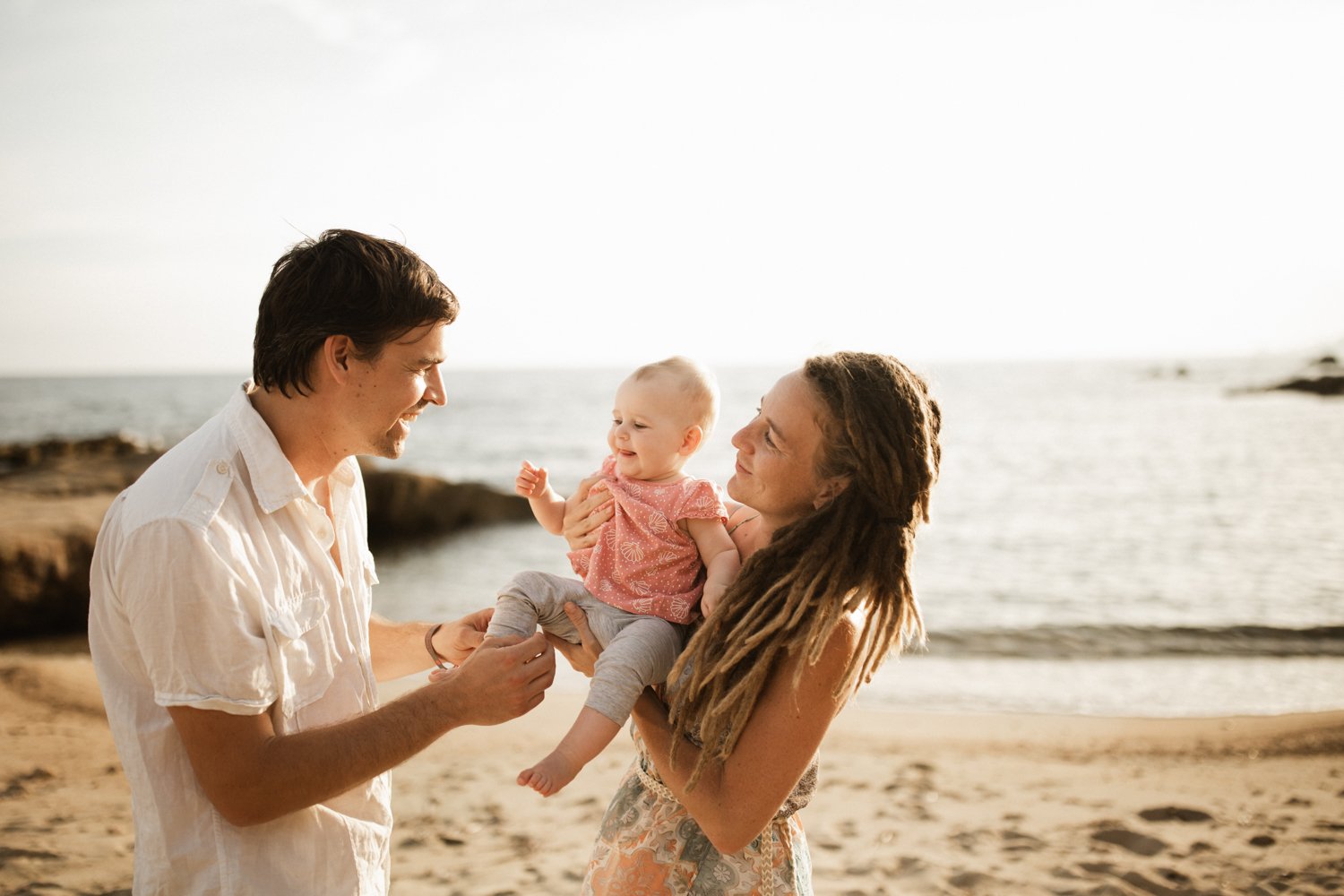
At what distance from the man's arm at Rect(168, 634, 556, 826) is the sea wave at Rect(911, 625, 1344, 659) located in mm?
8255

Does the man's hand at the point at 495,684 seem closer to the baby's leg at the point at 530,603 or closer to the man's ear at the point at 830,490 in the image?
the baby's leg at the point at 530,603

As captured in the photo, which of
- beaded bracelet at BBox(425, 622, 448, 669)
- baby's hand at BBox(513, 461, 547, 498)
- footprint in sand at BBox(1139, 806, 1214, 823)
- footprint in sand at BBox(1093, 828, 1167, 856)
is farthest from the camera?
footprint in sand at BBox(1139, 806, 1214, 823)

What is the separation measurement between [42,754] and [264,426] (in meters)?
5.75

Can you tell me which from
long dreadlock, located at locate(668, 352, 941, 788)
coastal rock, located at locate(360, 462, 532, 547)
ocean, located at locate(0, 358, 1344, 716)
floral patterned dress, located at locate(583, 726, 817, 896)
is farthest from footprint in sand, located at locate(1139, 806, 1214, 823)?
coastal rock, located at locate(360, 462, 532, 547)

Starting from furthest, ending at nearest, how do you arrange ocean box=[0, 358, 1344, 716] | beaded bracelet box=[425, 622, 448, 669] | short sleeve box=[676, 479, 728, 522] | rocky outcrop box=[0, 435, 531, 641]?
rocky outcrop box=[0, 435, 531, 641]
ocean box=[0, 358, 1344, 716]
beaded bracelet box=[425, 622, 448, 669]
short sleeve box=[676, 479, 728, 522]

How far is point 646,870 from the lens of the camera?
2.63 m

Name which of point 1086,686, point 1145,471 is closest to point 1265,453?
point 1145,471

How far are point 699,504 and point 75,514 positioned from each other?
10664 millimetres

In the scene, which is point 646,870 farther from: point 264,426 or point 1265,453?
point 1265,453

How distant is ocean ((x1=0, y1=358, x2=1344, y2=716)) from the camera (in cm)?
938

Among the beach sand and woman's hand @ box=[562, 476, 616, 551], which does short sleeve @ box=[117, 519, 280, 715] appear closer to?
woman's hand @ box=[562, 476, 616, 551]

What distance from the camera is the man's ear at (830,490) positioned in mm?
2645

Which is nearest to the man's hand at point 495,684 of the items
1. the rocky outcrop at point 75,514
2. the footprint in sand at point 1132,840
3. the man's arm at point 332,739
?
the man's arm at point 332,739

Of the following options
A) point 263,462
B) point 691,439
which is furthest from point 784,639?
point 263,462
